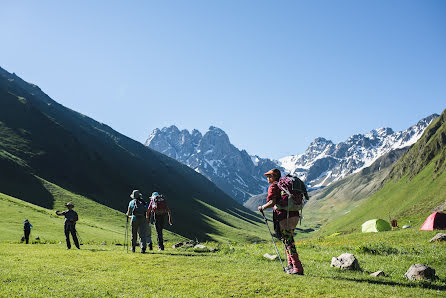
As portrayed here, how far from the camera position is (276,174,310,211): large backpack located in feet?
44.0

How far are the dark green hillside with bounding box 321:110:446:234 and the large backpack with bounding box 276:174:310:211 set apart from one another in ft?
321

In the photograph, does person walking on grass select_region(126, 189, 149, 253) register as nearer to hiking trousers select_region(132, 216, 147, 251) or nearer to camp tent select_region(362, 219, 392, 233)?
hiking trousers select_region(132, 216, 147, 251)

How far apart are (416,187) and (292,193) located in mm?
144900

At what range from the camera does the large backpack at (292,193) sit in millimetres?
13422

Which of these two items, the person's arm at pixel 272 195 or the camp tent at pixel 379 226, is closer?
the person's arm at pixel 272 195

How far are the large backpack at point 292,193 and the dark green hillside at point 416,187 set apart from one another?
3846 inches

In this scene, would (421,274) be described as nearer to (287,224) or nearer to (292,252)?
(292,252)

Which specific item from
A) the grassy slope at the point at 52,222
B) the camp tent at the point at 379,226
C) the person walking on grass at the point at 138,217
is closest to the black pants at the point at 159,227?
the person walking on grass at the point at 138,217

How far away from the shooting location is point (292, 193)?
43.9 feet

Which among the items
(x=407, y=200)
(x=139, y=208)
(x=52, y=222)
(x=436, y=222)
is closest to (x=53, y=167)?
(x=52, y=222)

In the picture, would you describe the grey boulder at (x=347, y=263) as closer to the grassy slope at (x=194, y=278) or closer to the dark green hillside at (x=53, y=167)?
the grassy slope at (x=194, y=278)

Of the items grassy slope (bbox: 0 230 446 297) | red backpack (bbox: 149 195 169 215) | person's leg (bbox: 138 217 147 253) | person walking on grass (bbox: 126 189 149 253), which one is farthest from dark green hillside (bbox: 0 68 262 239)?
grassy slope (bbox: 0 230 446 297)

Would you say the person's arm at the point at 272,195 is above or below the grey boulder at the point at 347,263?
above

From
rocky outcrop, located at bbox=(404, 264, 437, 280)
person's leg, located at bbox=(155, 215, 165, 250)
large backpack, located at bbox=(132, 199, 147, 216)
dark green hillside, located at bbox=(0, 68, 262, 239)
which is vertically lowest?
dark green hillside, located at bbox=(0, 68, 262, 239)
